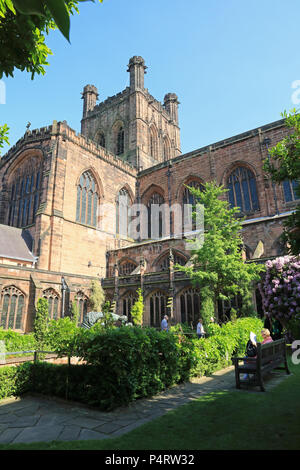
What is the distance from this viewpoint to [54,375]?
6.82 metres

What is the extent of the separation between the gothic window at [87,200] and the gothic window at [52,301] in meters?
7.05

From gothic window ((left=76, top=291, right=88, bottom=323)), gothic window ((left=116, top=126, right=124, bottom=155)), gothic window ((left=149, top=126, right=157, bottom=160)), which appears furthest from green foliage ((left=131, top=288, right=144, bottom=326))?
gothic window ((left=149, top=126, right=157, bottom=160))

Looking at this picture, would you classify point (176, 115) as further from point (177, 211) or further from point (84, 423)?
point (84, 423)

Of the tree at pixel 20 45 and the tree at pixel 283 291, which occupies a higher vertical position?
the tree at pixel 20 45

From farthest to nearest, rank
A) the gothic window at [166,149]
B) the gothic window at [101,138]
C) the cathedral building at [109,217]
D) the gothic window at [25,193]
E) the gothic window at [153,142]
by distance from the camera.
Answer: the gothic window at [166,149] < the gothic window at [101,138] < the gothic window at [153,142] < the gothic window at [25,193] < the cathedral building at [109,217]

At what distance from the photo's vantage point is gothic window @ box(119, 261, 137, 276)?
84.4 ft

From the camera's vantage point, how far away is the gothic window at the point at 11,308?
17.8 metres

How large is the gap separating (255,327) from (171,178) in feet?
64.1

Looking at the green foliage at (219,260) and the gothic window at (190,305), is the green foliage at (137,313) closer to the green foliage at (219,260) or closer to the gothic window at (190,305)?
the gothic window at (190,305)

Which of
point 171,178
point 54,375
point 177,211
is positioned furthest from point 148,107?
point 54,375

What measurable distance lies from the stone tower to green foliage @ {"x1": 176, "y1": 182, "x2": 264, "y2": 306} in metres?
18.9

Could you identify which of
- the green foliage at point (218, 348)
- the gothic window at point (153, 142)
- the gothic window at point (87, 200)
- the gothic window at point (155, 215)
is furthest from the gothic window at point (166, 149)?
the green foliage at point (218, 348)

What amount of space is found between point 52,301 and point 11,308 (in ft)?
9.83

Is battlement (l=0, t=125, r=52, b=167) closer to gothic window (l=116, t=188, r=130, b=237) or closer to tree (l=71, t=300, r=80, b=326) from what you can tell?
gothic window (l=116, t=188, r=130, b=237)
